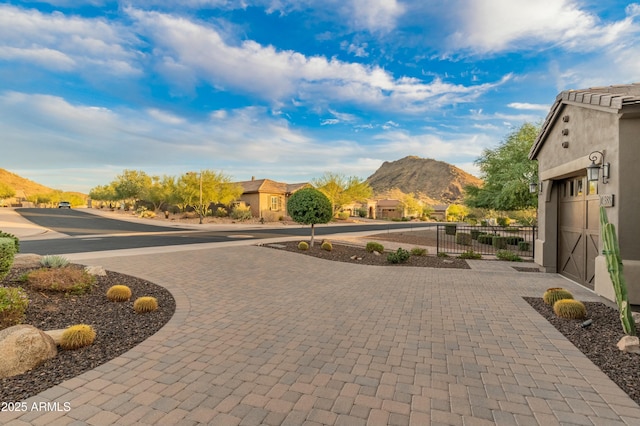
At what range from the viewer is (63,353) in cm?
430

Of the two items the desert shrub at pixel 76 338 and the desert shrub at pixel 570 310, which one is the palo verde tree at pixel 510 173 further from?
the desert shrub at pixel 76 338

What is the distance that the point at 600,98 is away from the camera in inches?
275

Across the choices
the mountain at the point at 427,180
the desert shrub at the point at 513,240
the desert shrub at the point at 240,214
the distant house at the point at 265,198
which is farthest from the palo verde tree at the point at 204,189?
the mountain at the point at 427,180

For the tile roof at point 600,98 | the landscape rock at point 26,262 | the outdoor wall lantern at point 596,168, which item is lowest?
the landscape rock at point 26,262

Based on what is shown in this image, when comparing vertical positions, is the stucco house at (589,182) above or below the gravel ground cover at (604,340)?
above

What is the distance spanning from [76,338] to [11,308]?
1.38 meters

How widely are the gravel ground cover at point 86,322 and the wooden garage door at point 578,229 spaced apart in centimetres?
1051

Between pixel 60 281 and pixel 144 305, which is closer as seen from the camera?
pixel 144 305

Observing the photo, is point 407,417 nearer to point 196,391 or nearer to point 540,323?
point 196,391

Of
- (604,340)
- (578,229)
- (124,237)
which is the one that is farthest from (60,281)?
(124,237)

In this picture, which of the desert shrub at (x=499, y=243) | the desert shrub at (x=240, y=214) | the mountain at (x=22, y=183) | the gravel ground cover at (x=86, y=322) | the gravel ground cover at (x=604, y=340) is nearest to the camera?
the gravel ground cover at (x=86, y=322)

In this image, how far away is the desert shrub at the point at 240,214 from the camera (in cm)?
4303

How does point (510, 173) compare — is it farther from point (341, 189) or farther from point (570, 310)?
point (341, 189)

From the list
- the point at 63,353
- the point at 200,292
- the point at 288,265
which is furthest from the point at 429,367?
the point at 288,265
